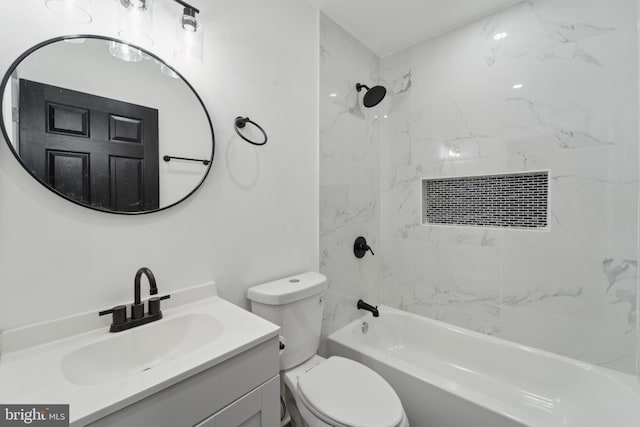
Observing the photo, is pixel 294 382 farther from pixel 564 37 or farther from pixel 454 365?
pixel 564 37

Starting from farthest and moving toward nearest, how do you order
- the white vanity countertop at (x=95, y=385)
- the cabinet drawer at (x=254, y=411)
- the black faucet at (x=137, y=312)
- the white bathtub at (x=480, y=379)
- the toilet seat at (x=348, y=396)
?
the white bathtub at (x=480, y=379) → the toilet seat at (x=348, y=396) → the black faucet at (x=137, y=312) → the cabinet drawer at (x=254, y=411) → the white vanity countertop at (x=95, y=385)

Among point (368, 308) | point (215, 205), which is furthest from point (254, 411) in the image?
point (368, 308)

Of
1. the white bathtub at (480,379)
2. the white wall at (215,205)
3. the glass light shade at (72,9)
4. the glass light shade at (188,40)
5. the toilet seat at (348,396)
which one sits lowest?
the white bathtub at (480,379)

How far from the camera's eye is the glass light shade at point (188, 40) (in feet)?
3.47

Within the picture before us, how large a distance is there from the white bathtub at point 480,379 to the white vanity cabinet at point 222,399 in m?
0.82

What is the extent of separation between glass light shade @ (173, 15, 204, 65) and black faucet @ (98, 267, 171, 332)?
2.93 feet

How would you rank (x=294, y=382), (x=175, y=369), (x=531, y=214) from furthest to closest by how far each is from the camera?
1. (x=531, y=214)
2. (x=294, y=382)
3. (x=175, y=369)

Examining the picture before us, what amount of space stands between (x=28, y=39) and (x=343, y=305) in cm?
196

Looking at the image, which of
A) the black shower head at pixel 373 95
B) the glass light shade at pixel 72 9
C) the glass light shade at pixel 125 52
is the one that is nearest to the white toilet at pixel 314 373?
the glass light shade at pixel 125 52

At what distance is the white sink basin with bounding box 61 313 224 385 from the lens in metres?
0.78

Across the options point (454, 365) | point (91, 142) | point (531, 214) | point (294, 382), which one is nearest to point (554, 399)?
point (454, 365)

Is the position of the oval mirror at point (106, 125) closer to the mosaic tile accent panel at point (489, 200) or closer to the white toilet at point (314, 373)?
Answer: the white toilet at point (314, 373)

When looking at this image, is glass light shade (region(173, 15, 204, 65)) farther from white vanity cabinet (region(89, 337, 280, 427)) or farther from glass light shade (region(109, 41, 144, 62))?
white vanity cabinet (region(89, 337, 280, 427))

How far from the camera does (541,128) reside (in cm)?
154
